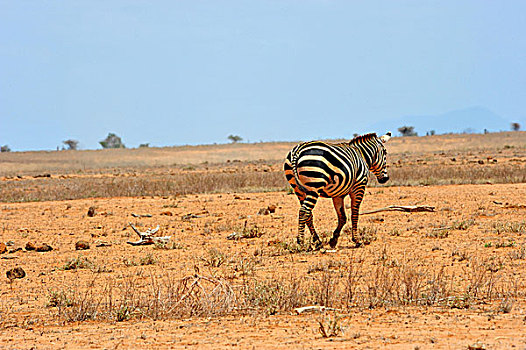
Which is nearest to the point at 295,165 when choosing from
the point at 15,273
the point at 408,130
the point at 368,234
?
the point at 368,234

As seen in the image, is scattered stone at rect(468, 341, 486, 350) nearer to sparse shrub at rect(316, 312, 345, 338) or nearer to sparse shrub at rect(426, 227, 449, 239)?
sparse shrub at rect(316, 312, 345, 338)

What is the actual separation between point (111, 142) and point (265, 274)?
99407 mm

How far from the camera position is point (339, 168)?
11633mm

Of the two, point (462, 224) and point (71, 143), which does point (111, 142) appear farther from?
point (462, 224)

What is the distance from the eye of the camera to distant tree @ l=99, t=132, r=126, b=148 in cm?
10512

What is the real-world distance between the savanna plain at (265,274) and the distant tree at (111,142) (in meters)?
83.1

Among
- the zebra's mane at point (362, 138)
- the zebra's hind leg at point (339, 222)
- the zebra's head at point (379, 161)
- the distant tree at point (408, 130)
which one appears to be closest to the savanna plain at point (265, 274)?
the zebra's hind leg at point (339, 222)

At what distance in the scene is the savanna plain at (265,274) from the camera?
6.76 metres

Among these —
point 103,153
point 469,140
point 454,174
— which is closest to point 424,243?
point 454,174

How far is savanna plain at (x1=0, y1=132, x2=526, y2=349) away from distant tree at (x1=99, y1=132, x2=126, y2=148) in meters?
83.1

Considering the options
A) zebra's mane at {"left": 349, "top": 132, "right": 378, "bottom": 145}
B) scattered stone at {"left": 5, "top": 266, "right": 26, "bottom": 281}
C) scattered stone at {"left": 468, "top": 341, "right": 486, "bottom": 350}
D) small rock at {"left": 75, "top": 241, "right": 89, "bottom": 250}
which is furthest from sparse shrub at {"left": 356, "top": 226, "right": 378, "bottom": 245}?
scattered stone at {"left": 468, "top": 341, "right": 486, "bottom": 350}

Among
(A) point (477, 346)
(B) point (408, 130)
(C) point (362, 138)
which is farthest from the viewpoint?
(B) point (408, 130)

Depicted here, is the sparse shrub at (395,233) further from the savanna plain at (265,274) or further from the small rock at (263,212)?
the small rock at (263,212)

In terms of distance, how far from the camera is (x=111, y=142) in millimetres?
106062
